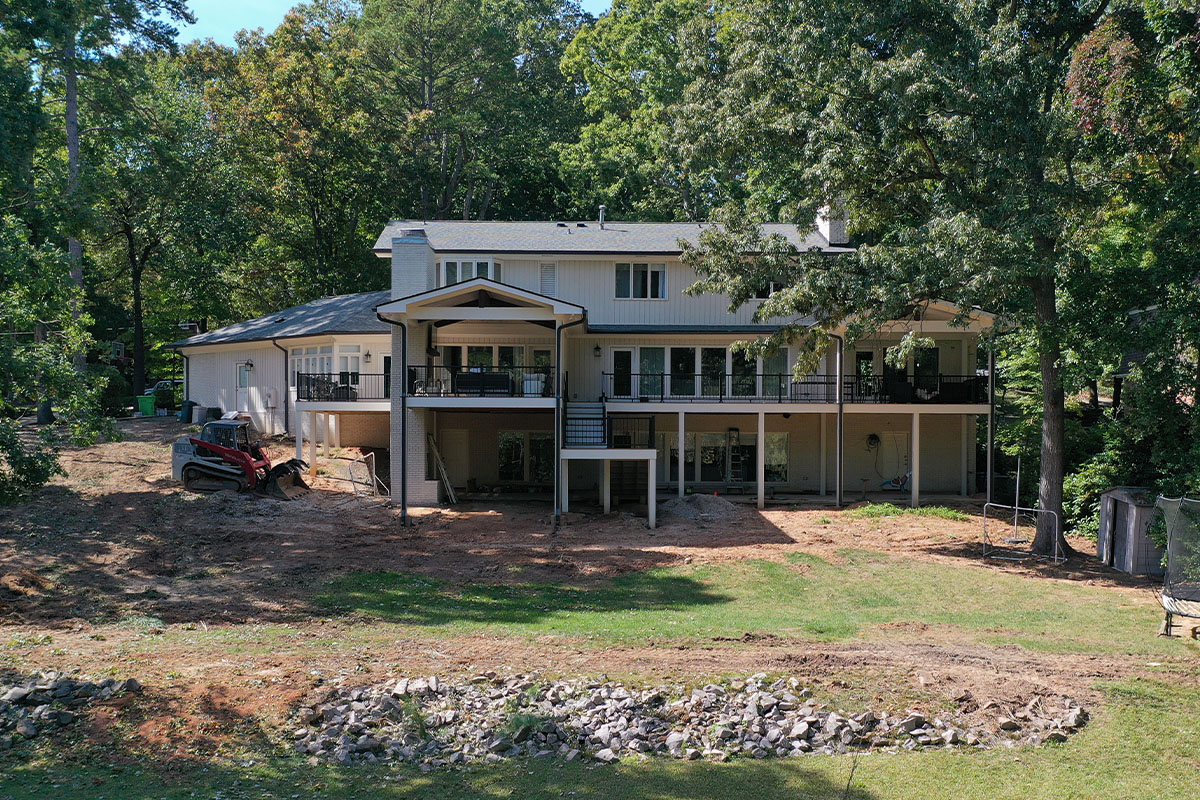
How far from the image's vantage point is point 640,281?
90.6 feet

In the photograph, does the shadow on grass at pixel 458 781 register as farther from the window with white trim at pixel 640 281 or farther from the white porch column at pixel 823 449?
the window with white trim at pixel 640 281

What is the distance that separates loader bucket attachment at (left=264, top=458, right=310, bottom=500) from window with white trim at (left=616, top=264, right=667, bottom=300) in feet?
35.4

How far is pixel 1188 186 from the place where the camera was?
1659cm

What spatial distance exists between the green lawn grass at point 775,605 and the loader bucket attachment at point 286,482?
8.38 meters

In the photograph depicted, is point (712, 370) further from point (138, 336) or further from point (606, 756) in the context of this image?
point (138, 336)

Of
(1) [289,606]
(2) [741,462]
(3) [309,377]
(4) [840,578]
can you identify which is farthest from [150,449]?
(4) [840,578]

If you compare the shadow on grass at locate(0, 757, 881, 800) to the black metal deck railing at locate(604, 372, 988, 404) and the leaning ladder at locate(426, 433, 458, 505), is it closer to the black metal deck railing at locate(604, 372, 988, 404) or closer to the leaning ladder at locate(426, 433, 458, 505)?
the leaning ladder at locate(426, 433, 458, 505)

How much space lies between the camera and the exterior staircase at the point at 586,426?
2398cm

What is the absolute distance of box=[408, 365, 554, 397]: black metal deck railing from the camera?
23438 mm

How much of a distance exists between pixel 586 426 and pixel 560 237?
7299 mm

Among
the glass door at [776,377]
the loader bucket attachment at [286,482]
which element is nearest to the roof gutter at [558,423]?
the glass door at [776,377]

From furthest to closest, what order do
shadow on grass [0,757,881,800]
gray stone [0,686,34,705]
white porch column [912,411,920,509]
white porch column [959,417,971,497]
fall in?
white porch column [959,417,971,497]
white porch column [912,411,920,509]
gray stone [0,686,34,705]
shadow on grass [0,757,881,800]

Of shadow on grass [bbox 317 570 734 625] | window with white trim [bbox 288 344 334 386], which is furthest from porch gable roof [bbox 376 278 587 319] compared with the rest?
shadow on grass [bbox 317 570 734 625]

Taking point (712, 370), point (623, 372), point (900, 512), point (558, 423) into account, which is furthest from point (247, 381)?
point (900, 512)
